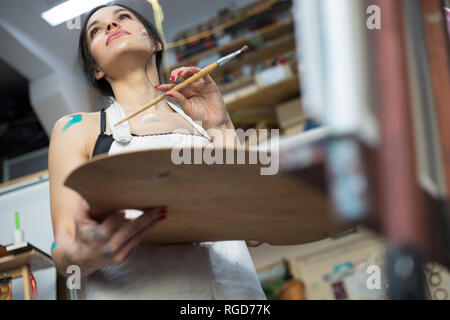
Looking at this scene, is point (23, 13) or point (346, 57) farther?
point (23, 13)

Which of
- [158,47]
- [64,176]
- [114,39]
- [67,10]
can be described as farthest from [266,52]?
[64,176]

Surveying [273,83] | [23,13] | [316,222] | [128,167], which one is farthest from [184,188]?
[23,13]

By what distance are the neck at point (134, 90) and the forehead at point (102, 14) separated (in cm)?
16

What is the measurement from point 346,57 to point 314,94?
37 mm

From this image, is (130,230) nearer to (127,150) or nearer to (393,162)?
(127,150)

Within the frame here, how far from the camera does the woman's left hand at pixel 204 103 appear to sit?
4.45 ft

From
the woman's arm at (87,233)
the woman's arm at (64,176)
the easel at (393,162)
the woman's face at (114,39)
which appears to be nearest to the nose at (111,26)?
the woman's face at (114,39)

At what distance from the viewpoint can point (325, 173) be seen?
478 mm

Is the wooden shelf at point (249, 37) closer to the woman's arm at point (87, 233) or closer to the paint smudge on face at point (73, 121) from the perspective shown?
the paint smudge on face at point (73, 121)

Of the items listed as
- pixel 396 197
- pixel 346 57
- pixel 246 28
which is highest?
pixel 246 28

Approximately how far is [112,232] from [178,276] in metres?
0.21

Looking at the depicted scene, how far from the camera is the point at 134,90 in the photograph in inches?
55.9

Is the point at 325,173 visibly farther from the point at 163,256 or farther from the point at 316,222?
the point at 163,256

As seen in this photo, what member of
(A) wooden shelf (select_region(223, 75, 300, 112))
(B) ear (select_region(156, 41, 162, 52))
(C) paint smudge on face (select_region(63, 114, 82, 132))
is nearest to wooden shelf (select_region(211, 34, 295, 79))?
(A) wooden shelf (select_region(223, 75, 300, 112))
